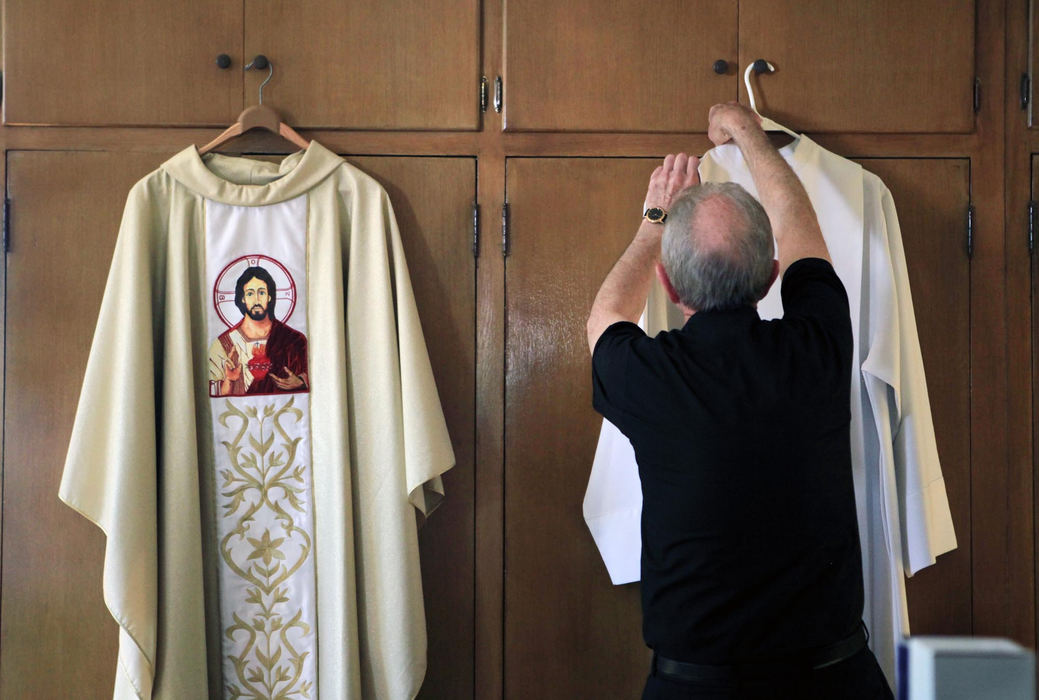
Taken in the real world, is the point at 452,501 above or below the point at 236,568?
above

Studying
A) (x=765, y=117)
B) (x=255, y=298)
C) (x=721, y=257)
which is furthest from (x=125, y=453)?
(x=765, y=117)

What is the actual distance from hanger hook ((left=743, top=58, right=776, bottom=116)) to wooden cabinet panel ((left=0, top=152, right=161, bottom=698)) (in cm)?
143

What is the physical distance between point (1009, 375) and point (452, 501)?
134cm

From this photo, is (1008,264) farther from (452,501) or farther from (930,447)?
(452,501)

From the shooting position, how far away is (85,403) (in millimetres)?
1856

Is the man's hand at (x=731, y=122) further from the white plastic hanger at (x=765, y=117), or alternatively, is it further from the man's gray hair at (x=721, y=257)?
the man's gray hair at (x=721, y=257)

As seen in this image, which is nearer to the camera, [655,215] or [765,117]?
[655,215]

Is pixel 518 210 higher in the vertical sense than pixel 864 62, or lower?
lower

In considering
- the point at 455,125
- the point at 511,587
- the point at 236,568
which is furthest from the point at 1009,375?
the point at 236,568

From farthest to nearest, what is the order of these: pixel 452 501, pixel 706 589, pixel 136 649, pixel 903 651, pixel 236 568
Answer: pixel 452 501
pixel 236 568
pixel 136 649
pixel 706 589
pixel 903 651

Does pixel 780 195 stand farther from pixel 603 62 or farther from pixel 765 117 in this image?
A: pixel 603 62

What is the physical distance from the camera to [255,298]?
195 centimetres

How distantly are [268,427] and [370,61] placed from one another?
859 mm

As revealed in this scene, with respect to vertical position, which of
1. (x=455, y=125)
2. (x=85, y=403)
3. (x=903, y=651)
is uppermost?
(x=455, y=125)
